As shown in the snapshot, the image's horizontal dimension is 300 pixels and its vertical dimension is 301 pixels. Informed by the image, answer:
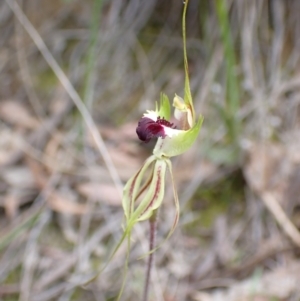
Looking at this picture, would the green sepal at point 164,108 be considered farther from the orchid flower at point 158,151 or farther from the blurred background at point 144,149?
the blurred background at point 144,149

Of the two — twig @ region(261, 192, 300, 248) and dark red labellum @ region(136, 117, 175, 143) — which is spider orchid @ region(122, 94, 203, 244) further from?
twig @ region(261, 192, 300, 248)

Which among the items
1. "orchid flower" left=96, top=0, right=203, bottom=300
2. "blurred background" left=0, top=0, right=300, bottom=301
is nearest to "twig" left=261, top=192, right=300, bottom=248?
"blurred background" left=0, top=0, right=300, bottom=301

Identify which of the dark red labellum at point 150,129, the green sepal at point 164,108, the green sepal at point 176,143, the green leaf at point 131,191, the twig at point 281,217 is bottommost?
the green leaf at point 131,191

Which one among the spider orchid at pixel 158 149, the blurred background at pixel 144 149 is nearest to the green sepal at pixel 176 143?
the spider orchid at pixel 158 149

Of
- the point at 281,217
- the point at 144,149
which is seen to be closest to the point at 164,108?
the point at 281,217

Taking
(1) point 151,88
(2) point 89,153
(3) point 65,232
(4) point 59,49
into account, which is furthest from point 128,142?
(4) point 59,49

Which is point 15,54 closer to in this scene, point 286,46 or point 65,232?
point 65,232
